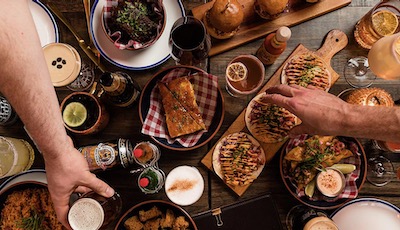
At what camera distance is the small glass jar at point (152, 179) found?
157 centimetres

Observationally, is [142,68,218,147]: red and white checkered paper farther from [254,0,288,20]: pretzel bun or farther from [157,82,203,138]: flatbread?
[254,0,288,20]: pretzel bun

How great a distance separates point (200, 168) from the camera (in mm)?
1688

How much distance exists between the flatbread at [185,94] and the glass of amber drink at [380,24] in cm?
78

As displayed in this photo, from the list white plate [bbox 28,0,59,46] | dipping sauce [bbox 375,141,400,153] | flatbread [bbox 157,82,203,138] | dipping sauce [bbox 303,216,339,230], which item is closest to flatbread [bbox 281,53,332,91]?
dipping sauce [bbox 375,141,400,153]

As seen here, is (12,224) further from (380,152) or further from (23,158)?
(380,152)

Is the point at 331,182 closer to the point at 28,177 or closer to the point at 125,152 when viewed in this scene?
the point at 125,152

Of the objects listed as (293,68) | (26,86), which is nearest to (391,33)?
(293,68)

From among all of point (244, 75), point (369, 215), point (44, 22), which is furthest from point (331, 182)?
point (44, 22)

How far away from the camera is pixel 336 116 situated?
133 centimetres

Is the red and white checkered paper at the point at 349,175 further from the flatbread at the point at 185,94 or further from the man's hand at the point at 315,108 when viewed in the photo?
the flatbread at the point at 185,94

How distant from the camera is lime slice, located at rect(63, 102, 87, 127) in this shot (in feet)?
5.30

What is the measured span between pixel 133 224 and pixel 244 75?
2.62 feet

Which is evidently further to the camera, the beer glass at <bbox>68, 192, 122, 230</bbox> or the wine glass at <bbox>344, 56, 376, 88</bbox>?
the wine glass at <bbox>344, 56, 376, 88</bbox>

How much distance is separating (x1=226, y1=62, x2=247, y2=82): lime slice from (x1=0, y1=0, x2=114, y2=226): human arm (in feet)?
2.41
